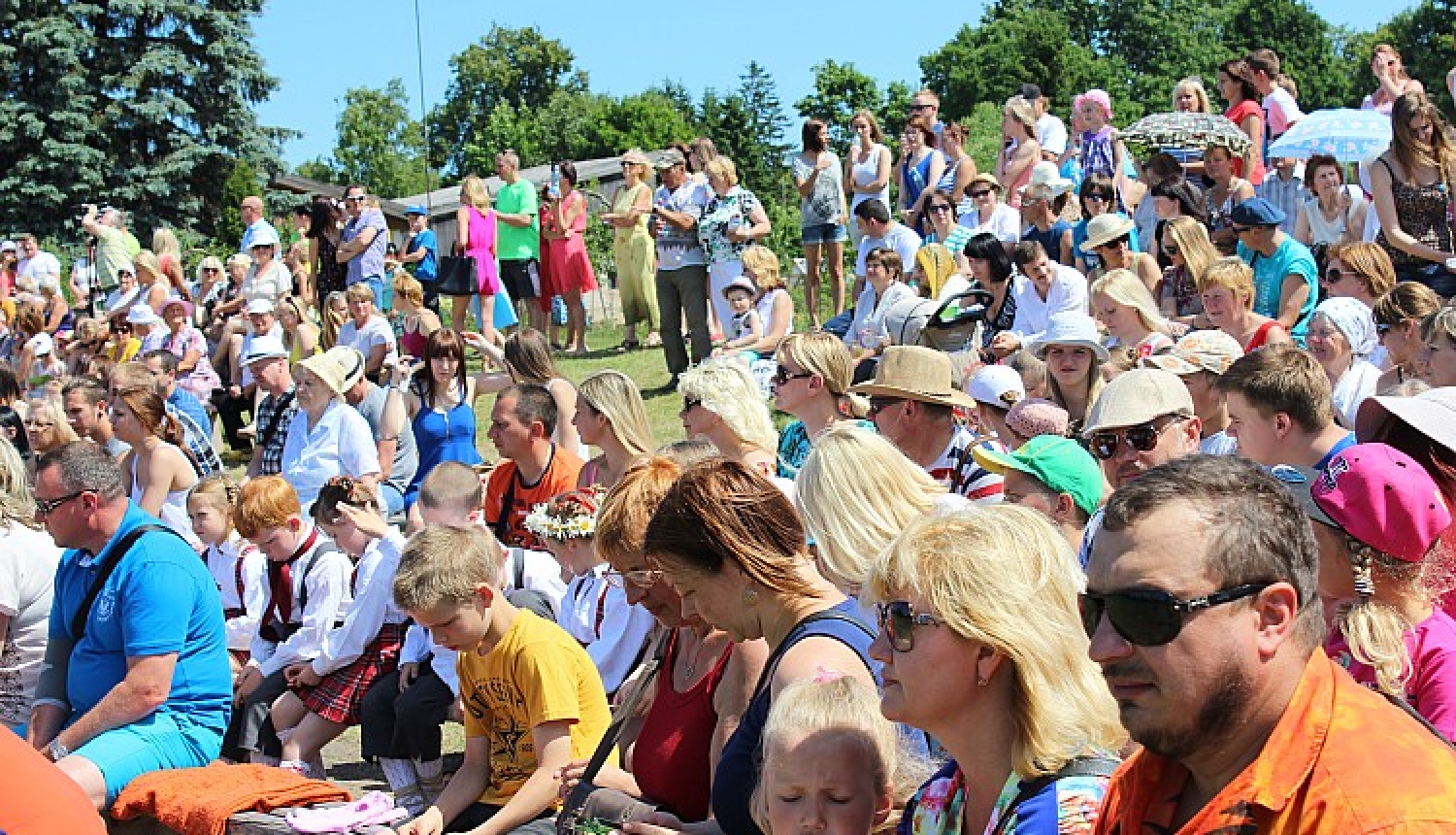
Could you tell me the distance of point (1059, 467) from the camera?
475 centimetres

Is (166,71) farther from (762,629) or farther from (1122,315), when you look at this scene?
(762,629)

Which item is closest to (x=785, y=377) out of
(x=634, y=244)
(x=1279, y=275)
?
(x=1279, y=275)

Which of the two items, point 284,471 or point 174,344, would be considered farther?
point 174,344

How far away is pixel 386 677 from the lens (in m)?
6.44

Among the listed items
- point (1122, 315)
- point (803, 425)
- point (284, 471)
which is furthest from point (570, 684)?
point (284, 471)

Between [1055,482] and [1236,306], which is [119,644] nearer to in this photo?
[1055,482]

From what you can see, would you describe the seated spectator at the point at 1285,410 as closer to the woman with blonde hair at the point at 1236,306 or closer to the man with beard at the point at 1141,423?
the man with beard at the point at 1141,423

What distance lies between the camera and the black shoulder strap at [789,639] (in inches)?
136

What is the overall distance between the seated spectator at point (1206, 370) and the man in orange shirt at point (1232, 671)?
12.8ft

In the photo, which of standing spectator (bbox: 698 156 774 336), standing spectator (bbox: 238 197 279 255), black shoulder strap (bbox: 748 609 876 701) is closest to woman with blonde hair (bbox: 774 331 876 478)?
black shoulder strap (bbox: 748 609 876 701)

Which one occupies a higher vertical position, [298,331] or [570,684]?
[298,331]

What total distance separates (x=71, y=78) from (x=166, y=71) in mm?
2129

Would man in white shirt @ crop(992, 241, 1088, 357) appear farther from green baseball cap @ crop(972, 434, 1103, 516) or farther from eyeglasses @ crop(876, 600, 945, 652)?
eyeglasses @ crop(876, 600, 945, 652)

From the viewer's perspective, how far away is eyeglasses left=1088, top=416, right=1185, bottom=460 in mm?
5098
